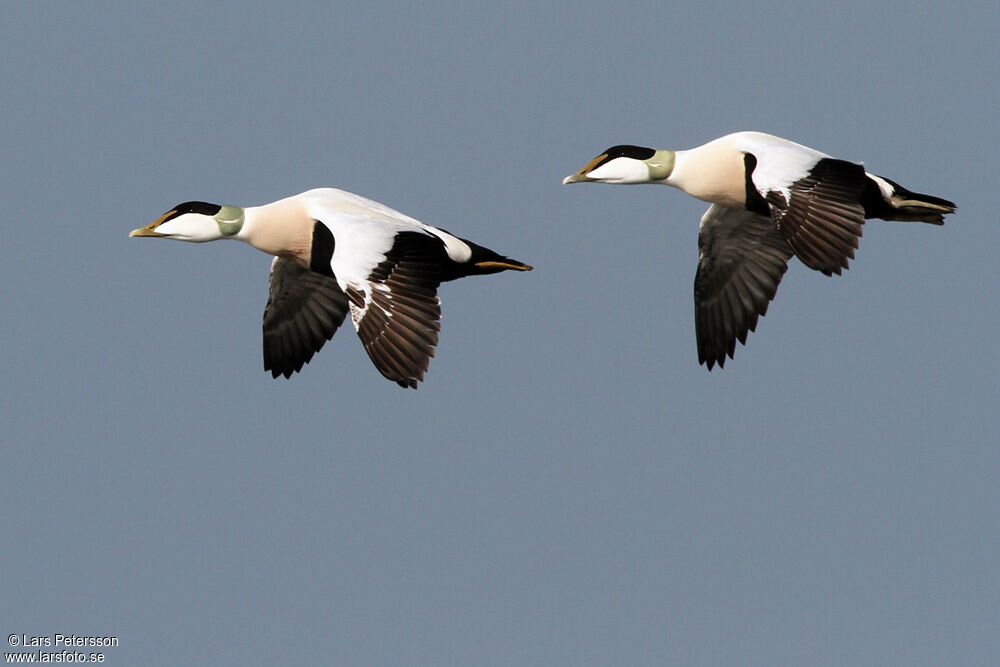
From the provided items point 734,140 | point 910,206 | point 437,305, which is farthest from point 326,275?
point 910,206

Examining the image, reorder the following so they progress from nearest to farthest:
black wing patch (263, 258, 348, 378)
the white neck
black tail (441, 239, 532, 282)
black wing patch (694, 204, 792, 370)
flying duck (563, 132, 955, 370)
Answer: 1. flying duck (563, 132, 955, 370)
2. the white neck
3. black tail (441, 239, 532, 282)
4. black wing patch (694, 204, 792, 370)
5. black wing patch (263, 258, 348, 378)

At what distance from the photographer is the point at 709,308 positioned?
1568 cm

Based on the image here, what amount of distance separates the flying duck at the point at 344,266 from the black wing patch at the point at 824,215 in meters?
2.25

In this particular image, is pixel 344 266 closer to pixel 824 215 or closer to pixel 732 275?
pixel 824 215

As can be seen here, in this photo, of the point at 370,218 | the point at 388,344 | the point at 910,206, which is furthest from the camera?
the point at 910,206

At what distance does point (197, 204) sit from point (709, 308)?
Result: 14.6 feet

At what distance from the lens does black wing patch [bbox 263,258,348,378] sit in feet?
51.0

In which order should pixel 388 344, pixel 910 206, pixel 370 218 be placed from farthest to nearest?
pixel 910 206 → pixel 370 218 → pixel 388 344

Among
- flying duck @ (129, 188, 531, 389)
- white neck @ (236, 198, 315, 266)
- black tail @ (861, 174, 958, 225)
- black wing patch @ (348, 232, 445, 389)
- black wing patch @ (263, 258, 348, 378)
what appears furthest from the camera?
black wing patch @ (263, 258, 348, 378)

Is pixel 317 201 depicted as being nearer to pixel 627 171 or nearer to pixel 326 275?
pixel 326 275

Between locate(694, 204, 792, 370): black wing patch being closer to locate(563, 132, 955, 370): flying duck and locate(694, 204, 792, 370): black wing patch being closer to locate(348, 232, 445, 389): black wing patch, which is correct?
locate(563, 132, 955, 370): flying duck

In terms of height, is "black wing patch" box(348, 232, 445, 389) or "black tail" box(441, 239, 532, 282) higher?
"black tail" box(441, 239, 532, 282)

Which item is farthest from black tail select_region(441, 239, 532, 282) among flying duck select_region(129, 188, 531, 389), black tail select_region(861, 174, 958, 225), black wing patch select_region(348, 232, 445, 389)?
black tail select_region(861, 174, 958, 225)

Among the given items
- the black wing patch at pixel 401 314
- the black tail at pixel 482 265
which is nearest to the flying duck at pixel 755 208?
the black tail at pixel 482 265
